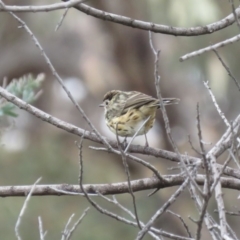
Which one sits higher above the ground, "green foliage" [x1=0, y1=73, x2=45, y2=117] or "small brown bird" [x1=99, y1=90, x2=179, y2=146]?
"green foliage" [x1=0, y1=73, x2=45, y2=117]

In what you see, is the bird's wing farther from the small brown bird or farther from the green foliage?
the green foliage

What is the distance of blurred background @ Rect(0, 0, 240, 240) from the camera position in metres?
11.6

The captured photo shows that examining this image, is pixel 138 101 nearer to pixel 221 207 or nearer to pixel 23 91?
pixel 23 91

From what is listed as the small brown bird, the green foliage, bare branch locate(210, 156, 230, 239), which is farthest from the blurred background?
bare branch locate(210, 156, 230, 239)

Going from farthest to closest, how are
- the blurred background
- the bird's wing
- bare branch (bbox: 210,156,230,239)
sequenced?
the blurred background, the bird's wing, bare branch (bbox: 210,156,230,239)

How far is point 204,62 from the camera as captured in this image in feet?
35.3

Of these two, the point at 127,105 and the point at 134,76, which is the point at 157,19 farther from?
Answer: the point at 127,105

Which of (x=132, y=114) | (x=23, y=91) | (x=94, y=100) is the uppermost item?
(x=23, y=91)

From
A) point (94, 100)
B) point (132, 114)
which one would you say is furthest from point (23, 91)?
point (94, 100)

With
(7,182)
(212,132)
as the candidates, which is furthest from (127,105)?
(7,182)

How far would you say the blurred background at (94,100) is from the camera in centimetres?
1159

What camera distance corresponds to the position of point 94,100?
12023 mm

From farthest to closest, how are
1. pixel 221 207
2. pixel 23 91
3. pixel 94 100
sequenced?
1. pixel 94 100
2. pixel 23 91
3. pixel 221 207

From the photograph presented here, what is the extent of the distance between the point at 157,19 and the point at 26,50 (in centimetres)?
316
